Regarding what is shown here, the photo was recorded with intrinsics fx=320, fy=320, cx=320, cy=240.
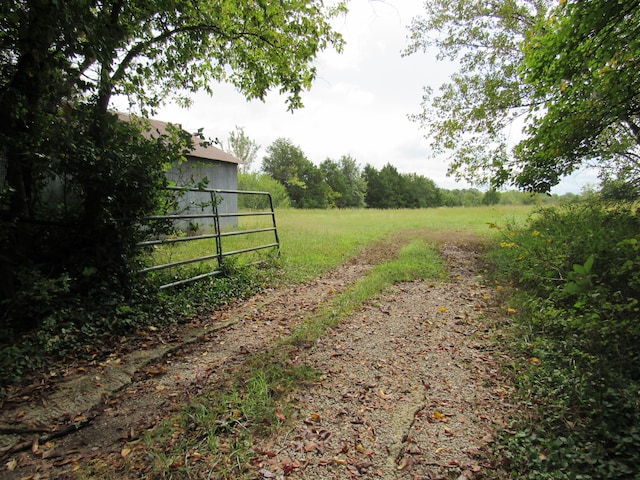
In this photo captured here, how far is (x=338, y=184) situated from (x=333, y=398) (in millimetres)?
61255

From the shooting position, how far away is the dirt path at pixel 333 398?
2.20m

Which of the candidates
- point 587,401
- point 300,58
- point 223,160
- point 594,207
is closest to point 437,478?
point 587,401

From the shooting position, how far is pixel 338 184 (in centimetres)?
6275

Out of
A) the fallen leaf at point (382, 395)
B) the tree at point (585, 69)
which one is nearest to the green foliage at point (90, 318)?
the fallen leaf at point (382, 395)

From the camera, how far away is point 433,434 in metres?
2.40

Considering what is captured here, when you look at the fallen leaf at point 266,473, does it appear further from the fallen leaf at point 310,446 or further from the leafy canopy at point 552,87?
the leafy canopy at point 552,87

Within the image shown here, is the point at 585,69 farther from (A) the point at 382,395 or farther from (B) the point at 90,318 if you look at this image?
(B) the point at 90,318

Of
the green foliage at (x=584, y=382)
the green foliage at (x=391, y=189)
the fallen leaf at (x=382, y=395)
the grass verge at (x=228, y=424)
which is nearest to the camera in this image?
→ the green foliage at (x=584, y=382)

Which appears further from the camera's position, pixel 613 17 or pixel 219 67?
pixel 219 67

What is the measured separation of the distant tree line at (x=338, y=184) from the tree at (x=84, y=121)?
35.6 m

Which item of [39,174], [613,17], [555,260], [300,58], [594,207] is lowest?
[555,260]

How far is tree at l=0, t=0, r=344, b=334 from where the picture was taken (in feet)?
10.8

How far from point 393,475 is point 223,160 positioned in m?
14.4

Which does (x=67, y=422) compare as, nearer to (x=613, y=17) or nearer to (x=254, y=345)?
(x=254, y=345)
